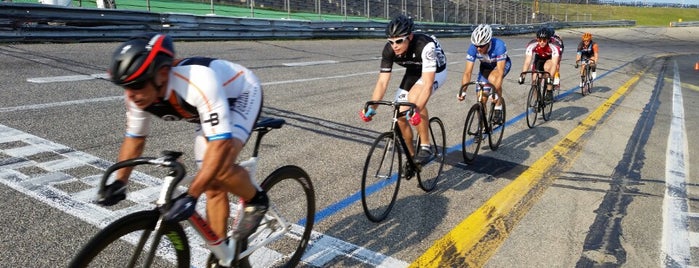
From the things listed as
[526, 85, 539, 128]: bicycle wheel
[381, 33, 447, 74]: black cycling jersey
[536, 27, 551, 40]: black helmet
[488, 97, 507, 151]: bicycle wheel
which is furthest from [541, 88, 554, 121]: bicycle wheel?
[381, 33, 447, 74]: black cycling jersey

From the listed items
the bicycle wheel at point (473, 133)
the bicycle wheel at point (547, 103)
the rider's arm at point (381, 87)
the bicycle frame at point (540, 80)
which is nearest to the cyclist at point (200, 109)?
the rider's arm at point (381, 87)

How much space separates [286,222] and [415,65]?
300 cm

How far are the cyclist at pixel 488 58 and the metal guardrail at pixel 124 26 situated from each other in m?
10.2

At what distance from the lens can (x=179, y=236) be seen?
2.53 meters

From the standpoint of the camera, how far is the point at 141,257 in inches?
93.7

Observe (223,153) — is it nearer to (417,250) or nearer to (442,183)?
(417,250)

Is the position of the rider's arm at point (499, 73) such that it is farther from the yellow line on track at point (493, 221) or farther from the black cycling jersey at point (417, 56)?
the black cycling jersey at point (417, 56)

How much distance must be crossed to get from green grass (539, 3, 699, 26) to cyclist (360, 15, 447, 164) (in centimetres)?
6801

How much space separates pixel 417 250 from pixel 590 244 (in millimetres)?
1585

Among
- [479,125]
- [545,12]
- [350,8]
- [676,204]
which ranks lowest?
[676,204]

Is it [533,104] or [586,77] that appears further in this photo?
[586,77]

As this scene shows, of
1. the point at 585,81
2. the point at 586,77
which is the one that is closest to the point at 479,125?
the point at 585,81

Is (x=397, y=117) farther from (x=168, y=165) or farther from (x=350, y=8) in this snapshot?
(x=350, y=8)

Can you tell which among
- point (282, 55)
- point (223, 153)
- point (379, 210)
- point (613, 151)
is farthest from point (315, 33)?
point (223, 153)
